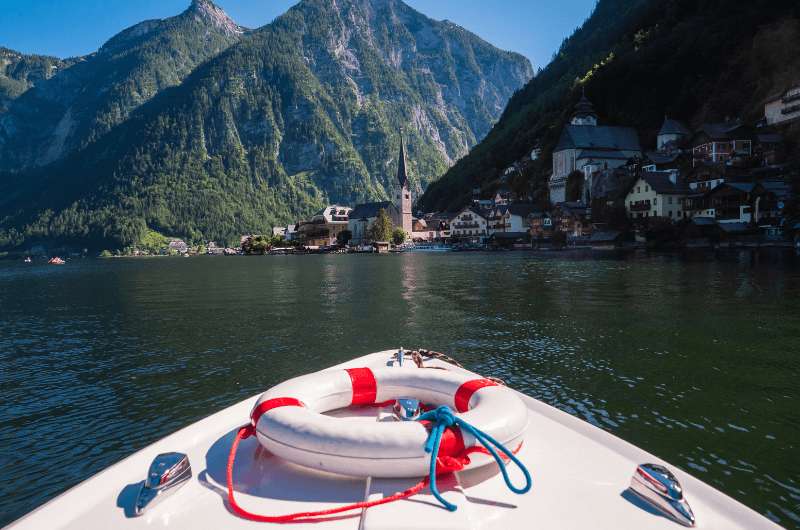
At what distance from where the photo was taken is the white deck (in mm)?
4078

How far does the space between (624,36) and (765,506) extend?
633 feet

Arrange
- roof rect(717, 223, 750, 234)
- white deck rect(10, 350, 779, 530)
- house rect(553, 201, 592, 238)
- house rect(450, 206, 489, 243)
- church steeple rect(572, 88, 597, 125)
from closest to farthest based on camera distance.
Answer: white deck rect(10, 350, 779, 530), roof rect(717, 223, 750, 234), house rect(553, 201, 592, 238), church steeple rect(572, 88, 597, 125), house rect(450, 206, 489, 243)

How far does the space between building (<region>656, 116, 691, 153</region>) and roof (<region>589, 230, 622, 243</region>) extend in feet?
96.7

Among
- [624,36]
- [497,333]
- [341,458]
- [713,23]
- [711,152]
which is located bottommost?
[497,333]

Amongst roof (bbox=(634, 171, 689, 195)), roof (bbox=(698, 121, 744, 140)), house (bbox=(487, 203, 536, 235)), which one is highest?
roof (bbox=(698, 121, 744, 140))

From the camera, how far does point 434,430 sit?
4.49 metres

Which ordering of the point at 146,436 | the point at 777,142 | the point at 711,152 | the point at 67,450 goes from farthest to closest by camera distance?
the point at 711,152, the point at 777,142, the point at 146,436, the point at 67,450

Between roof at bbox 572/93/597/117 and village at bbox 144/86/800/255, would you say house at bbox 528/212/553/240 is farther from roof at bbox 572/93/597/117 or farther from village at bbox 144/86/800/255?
roof at bbox 572/93/597/117

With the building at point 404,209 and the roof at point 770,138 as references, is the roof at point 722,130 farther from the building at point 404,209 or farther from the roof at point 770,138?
the building at point 404,209

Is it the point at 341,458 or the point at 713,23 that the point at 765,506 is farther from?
the point at 713,23

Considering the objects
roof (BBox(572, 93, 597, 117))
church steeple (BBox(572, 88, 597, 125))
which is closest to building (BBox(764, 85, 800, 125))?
church steeple (BBox(572, 88, 597, 125))

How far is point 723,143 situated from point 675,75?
4698cm

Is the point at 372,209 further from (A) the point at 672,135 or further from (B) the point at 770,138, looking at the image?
(B) the point at 770,138

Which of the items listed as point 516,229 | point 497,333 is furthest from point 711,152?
point 497,333
